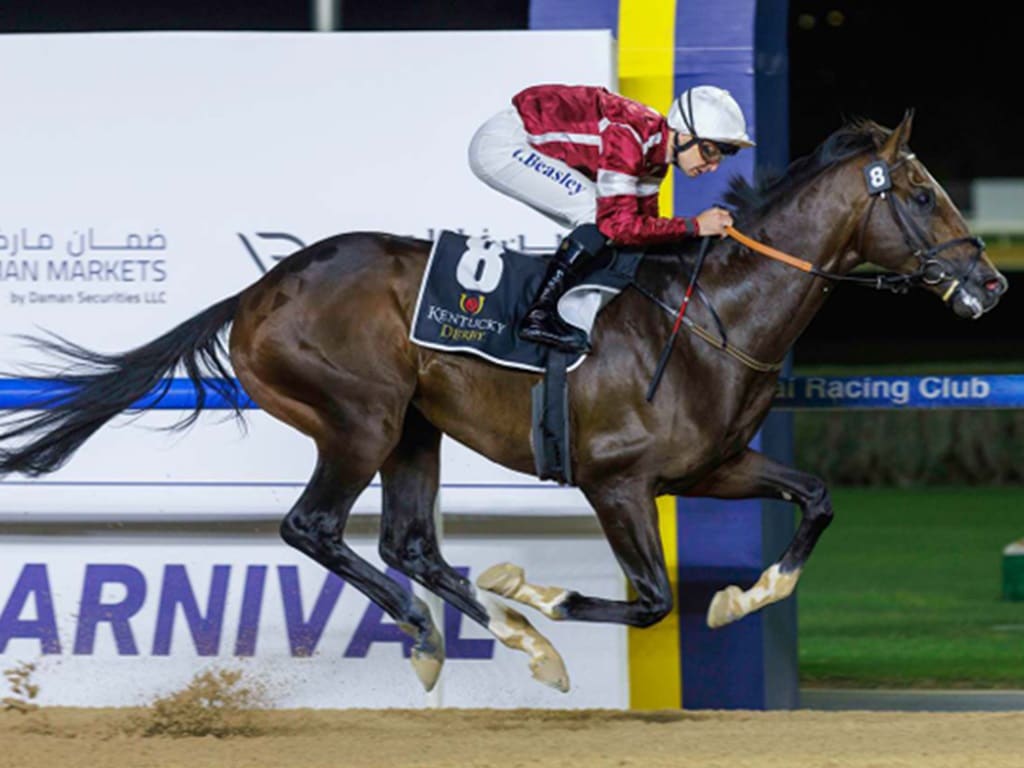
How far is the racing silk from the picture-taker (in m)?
4.67

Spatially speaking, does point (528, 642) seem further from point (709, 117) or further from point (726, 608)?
point (709, 117)

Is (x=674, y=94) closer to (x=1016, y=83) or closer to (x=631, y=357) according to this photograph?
(x=631, y=357)

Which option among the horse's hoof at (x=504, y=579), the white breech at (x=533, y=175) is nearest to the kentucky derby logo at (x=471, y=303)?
the white breech at (x=533, y=175)

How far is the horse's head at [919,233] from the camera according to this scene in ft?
15.2

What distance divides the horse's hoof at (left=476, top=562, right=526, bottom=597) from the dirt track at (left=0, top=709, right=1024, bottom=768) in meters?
0.39

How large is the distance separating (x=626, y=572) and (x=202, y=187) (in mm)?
1764

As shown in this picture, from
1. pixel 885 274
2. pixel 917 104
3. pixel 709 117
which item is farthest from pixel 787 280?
pixel 917 104

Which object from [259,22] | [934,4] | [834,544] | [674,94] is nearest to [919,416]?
[834,544]

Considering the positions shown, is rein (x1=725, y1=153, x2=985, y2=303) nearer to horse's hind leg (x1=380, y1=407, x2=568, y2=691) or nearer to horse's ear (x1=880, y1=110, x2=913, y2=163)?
horse's ear (x1=880, y1=110, x2=913, y2=163)

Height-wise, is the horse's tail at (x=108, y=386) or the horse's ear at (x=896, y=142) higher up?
the horse's ear at (x=896, y=142)

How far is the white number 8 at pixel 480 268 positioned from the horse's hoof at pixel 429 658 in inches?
36.5

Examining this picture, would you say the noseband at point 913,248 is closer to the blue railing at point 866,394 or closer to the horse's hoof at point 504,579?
the blue railing at point 866,394

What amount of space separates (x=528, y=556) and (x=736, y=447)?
883 millimetres

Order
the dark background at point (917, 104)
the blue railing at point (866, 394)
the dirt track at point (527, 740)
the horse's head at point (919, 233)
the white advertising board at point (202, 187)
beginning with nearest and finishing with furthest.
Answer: the dirt track at point (527, 740)
the horse's head at point (919, 233)
the blue railing at point (866, 394)
the white advertising board at point (202, 187)
the dark background at point (917, 104)
